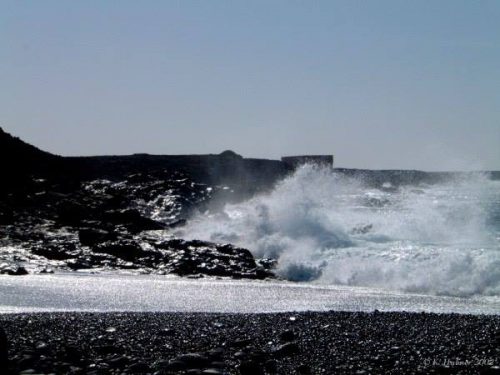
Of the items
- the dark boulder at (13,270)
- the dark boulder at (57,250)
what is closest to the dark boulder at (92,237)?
the dark boulder at (57,250)

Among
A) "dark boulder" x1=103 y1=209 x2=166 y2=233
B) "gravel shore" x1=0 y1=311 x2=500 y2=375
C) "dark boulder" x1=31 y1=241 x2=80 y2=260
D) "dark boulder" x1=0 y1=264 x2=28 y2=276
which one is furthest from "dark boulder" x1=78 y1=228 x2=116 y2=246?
"gravel shore" x1=0 y1=311 x2=500 y2=375

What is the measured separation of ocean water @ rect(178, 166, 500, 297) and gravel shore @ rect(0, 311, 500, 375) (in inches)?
231

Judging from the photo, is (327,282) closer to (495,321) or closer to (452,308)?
(452,308)

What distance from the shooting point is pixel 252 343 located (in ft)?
29.3

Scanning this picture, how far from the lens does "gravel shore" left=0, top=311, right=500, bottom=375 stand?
7664mm

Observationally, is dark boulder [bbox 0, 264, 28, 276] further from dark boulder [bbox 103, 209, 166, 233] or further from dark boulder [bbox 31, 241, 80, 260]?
dark boulder [bbox 103, 209, 166, 233]

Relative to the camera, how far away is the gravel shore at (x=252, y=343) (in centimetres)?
766

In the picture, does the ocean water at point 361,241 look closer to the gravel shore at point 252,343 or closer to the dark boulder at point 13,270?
the gravel shore at point 252,343

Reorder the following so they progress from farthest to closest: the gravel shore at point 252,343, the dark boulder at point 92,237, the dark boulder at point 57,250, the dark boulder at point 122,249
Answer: the dark boulder at point 92,237
the dark boulder at point 122,249
the dark boulder at point 57,250
the gravel shore at point 252,343

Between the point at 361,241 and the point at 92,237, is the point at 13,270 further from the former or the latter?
the point at 361,241

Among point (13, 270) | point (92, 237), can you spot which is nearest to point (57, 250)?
point (92, 237)

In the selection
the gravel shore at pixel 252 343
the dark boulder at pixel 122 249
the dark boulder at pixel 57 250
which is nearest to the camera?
the gravel shore at pixel 252 343

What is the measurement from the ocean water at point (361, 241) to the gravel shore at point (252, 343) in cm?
588

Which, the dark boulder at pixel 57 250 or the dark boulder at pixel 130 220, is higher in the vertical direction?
the dark boulder at pixel 130 220
